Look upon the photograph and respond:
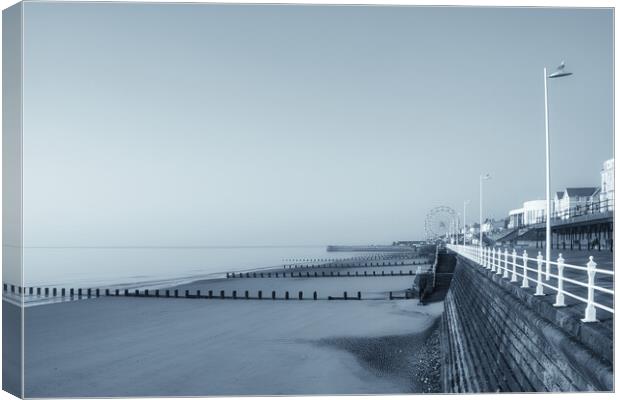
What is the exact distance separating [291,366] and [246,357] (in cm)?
226

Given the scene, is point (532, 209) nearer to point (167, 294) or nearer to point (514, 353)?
point (167, 294)

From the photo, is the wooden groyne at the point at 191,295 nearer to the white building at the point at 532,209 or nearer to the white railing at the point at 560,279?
the white railing at the point at 560,279

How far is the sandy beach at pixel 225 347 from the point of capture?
1642 cm

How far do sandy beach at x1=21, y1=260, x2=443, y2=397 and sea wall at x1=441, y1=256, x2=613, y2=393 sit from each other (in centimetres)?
265

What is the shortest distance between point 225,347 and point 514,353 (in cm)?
1472

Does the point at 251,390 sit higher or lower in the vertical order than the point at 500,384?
lower

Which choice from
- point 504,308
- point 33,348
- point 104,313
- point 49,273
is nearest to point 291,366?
point 504,308

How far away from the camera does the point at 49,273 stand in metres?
66.7

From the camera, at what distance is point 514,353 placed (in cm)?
→ 906

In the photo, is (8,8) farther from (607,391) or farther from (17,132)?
(607,391)

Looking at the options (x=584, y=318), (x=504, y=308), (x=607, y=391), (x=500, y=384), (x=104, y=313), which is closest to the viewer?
(x=607, y=391)

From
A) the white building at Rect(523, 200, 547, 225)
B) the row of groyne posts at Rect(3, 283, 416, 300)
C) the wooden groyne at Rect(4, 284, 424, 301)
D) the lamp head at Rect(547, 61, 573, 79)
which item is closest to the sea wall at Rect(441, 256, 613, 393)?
the lamp head at Rect(547, 61, 573, 79)

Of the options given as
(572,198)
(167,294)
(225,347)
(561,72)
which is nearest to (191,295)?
(167,294)

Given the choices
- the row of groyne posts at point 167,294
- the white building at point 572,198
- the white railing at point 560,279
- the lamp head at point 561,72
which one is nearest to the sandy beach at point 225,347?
the row of groyne posts at point 167,294
